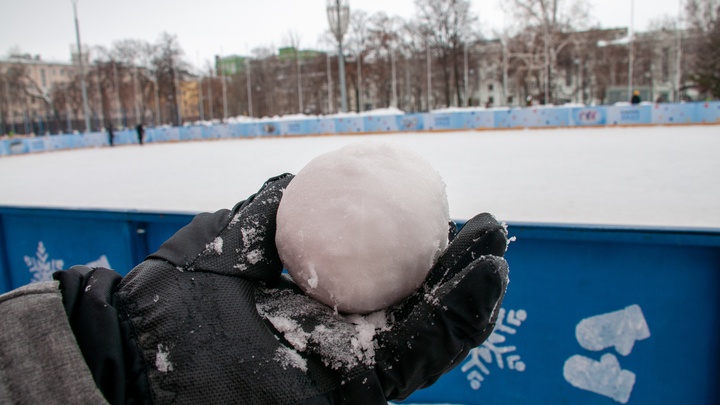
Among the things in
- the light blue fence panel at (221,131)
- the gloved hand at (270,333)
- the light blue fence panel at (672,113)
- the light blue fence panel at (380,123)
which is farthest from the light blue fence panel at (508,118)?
the gloved hand at (270,333)

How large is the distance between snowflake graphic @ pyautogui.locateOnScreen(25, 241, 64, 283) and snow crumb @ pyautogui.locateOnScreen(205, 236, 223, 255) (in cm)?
235

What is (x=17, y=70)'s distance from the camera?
40.8 m

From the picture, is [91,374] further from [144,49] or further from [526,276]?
[144,49]

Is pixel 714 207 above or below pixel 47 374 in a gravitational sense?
below

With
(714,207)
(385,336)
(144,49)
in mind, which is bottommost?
(714,207)

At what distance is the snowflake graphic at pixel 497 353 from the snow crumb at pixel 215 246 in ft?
4.45

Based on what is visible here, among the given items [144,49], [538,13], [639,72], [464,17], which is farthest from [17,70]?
[639,72]

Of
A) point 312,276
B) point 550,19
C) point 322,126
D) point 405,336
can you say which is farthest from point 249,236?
point 550,19

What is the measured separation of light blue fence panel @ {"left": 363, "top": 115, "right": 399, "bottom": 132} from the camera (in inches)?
757

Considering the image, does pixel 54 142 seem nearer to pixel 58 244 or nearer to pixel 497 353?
pixel 58 244

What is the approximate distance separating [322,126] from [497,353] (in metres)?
19.3

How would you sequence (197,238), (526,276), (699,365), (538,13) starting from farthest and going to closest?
1. (538,13)
2. (526,276)
3. (699,365)
4. (197,238)

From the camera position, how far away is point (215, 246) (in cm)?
116

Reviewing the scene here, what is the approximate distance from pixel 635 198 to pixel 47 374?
16.2 feet
